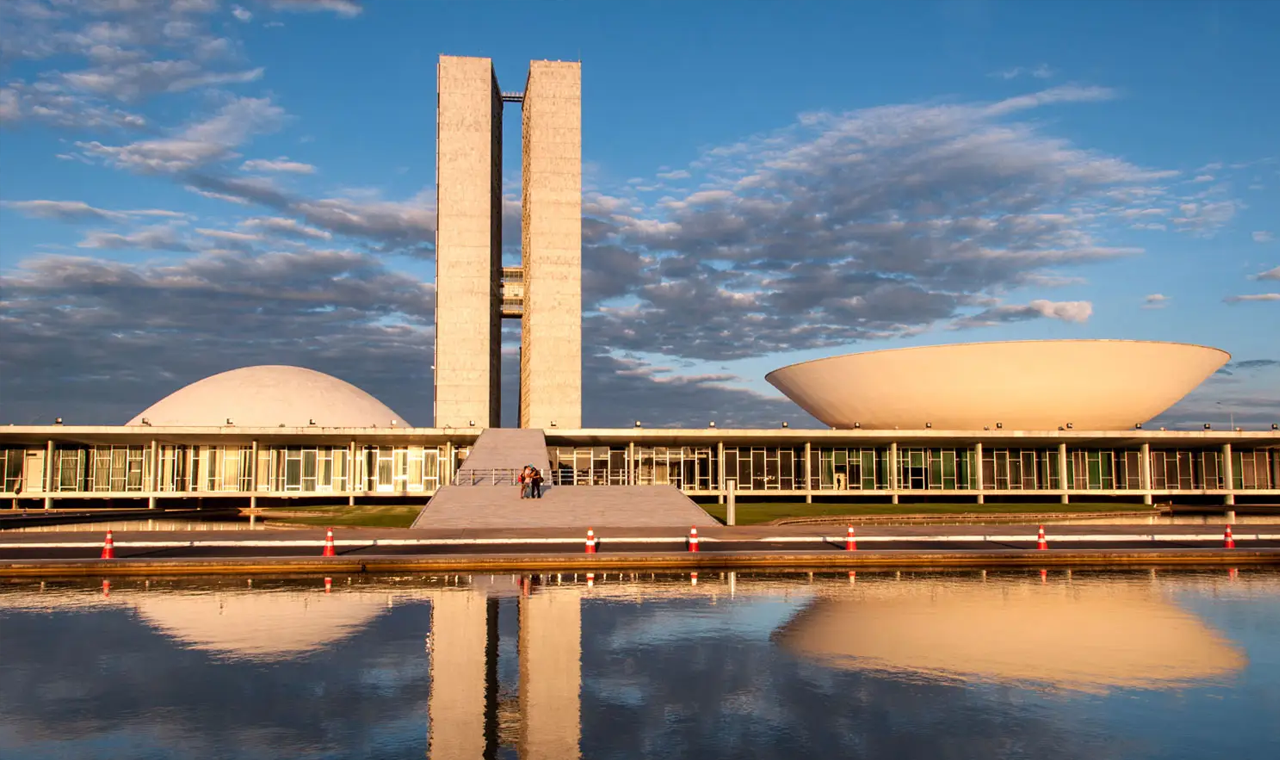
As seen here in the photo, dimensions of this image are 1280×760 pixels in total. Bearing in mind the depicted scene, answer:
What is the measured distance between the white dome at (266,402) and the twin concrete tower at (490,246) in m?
13.9

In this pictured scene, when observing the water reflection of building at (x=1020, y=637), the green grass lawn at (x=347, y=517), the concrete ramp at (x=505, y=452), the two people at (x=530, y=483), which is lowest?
the green grass lawn at (x=347, y=517)

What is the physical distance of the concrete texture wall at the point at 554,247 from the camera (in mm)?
69312

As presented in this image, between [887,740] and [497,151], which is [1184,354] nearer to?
[497,151]

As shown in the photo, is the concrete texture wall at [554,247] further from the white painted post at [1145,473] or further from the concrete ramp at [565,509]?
the white painted post at [1145,473]

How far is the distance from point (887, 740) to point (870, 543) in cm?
1886

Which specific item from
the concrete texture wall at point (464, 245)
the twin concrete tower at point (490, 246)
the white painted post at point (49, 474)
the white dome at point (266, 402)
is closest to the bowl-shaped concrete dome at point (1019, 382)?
the twin concrete tower at point (490, 246)

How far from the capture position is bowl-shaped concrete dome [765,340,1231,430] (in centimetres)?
5778

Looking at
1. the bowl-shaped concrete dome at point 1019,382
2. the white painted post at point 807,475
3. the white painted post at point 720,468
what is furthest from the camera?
the white painted post at point 807,475

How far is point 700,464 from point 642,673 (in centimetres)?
5013

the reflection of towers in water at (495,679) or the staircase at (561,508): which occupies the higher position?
the staircase at (561,508)

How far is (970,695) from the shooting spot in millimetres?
9719

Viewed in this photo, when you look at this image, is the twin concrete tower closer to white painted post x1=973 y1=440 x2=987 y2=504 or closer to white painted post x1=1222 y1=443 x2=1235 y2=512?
white painted post x1=973 y1=440 x2=987 y2=504

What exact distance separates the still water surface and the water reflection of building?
6 cm

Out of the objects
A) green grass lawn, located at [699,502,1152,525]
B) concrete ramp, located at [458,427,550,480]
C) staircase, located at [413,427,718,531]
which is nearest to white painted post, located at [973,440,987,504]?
green grass lawn, located at [699,502,1152,525]
